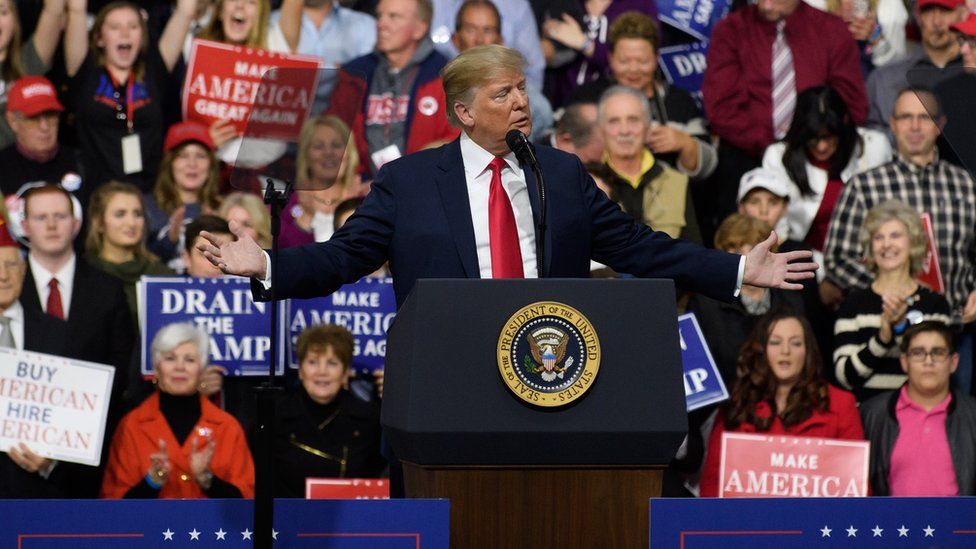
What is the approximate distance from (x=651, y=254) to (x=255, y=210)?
3365 mm

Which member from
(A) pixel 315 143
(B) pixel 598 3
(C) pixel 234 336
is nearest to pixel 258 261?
(A) pixel 315 143

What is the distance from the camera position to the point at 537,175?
3465mm

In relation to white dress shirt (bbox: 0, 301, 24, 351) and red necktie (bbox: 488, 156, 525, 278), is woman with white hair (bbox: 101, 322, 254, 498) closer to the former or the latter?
white dress shirt (bbox: 0, 301, 24, 351)

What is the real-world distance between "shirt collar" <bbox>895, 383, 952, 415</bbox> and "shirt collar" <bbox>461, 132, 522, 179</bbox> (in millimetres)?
2935

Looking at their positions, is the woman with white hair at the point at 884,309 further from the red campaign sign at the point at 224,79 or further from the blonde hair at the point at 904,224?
the red campaign sign at the point at 224,79

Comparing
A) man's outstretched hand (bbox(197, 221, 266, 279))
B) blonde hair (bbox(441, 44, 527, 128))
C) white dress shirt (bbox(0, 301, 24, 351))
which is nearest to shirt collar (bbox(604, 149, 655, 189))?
white dress shirt (bbox(0, 301, 24, 351))

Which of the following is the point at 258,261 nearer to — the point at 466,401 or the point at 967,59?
the point at 466,401

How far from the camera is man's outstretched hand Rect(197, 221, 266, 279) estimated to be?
136 inches

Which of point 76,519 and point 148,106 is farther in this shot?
point 148,106

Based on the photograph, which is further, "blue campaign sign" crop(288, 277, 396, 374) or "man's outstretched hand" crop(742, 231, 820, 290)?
"blue campaign sign" crop(288, 277, 396, 374)

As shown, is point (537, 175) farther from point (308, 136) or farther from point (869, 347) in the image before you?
point (869, 347)

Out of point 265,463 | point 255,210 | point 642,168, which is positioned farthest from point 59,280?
point 265,463

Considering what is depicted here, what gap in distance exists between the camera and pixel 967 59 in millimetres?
7188

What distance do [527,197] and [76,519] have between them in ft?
4.37
